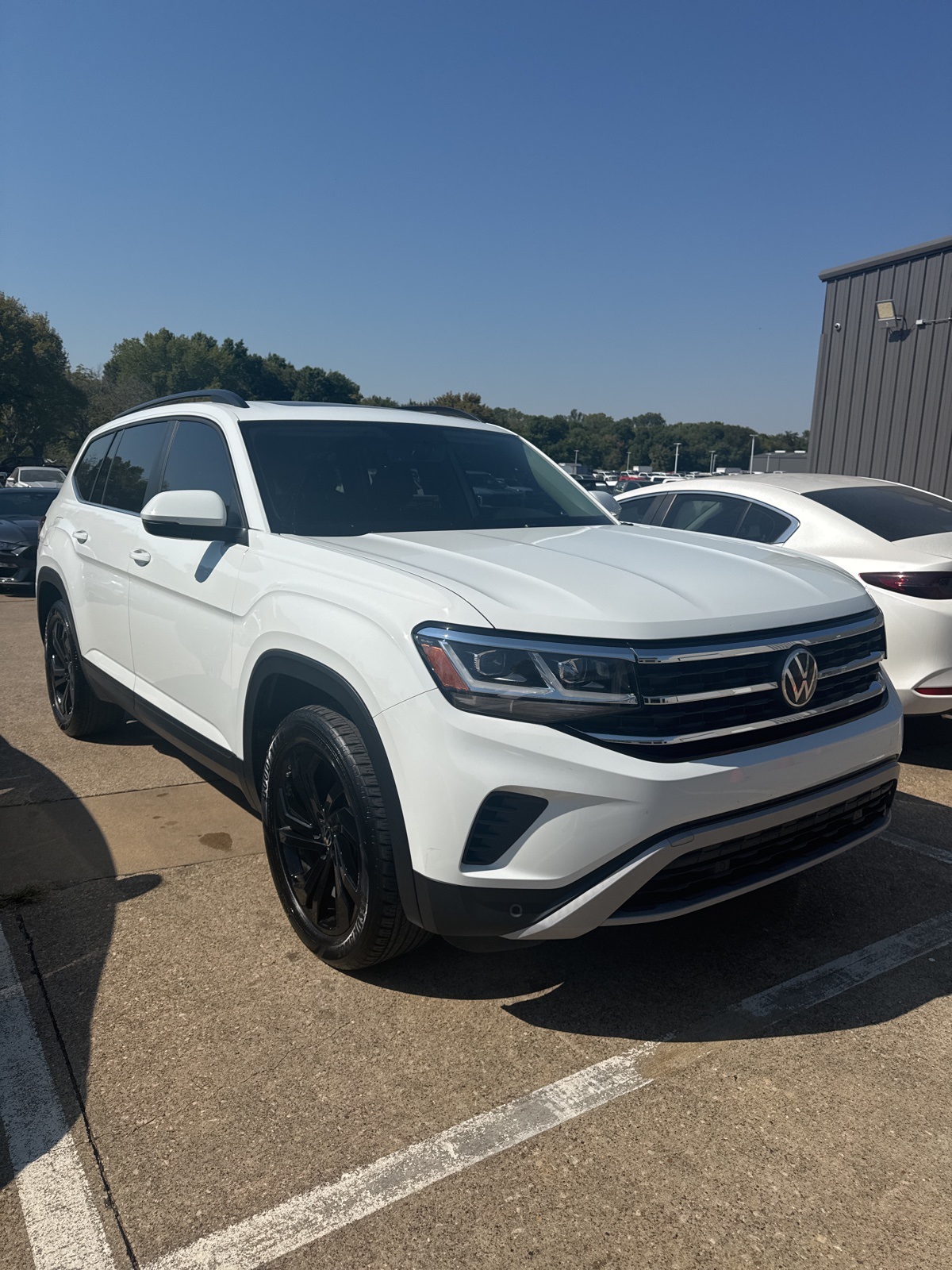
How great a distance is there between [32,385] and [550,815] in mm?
54026

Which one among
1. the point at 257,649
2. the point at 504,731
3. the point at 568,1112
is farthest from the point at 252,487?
the point at 568,1112

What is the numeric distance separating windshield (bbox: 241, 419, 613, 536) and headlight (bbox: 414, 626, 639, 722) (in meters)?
1.16

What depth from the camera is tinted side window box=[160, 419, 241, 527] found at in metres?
3.63

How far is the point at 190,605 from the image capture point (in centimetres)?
366

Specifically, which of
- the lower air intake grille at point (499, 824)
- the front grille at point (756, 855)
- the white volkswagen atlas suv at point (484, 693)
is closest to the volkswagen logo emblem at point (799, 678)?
the white volkswagen atlas suv at point (484, 693)

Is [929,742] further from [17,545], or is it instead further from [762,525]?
[17,545]

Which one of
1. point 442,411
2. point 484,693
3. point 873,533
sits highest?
point 442,411

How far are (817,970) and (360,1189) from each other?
1.63 meters

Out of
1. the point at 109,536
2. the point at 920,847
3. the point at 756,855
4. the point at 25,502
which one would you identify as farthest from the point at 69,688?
the point at 25,502

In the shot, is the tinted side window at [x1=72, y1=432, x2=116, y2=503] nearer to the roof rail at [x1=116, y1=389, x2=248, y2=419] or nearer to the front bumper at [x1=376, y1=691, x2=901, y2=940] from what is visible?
the roof rail at [x1=116, y1=389, x2=248, y2=419]

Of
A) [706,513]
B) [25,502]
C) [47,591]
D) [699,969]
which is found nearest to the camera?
[699,969]

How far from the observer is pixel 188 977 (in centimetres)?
293

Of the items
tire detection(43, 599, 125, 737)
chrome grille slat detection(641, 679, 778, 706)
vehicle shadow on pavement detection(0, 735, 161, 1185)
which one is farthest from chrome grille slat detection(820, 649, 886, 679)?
tire detection(43, 599, 125, 737)

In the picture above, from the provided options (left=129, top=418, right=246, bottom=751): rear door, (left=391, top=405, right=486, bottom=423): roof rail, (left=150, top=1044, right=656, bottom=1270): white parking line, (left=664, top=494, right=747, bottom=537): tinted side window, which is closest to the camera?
(left=150, top=1044, right=656, bottom=1270): white parking line
